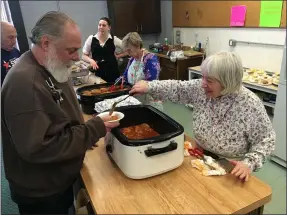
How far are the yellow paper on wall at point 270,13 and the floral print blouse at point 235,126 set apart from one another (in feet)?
6.84

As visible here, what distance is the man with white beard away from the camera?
876 mm

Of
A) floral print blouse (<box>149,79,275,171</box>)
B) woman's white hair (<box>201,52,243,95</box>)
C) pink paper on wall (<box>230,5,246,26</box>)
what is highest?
pink paper on wall (<box>230,5,246,26</box>)

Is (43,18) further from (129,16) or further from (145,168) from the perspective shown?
(129,16)

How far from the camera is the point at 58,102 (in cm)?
99

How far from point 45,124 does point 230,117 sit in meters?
0.89

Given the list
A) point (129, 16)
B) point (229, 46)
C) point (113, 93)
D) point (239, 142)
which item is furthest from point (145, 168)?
point (129, 16)

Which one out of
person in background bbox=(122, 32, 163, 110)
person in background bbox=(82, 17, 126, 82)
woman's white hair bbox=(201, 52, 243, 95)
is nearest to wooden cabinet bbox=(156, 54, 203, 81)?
person in background bbox=(82, 17, 126, 82)

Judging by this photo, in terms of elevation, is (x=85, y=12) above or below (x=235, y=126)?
above

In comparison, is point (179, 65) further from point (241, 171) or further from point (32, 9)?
point (241, 171)

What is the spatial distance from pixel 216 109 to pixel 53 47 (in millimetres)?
857

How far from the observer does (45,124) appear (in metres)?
0.88

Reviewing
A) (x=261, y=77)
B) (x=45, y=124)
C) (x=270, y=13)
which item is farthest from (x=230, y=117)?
(x=270, y=13)

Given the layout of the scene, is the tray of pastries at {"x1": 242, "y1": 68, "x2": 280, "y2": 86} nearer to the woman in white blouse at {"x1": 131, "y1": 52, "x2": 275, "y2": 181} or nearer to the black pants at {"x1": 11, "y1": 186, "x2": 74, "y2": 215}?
the woman in white blouse at {"x1": 131, "y1": 52, "x2": 275, "y2": 181}

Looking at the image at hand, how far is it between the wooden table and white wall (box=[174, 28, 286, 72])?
2450mm
